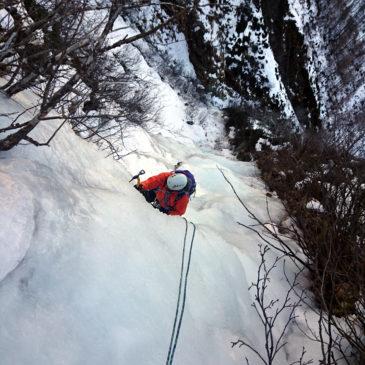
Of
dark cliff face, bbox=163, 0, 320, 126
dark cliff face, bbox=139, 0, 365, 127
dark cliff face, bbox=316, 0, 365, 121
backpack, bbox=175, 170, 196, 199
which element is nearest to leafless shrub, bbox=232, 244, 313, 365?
backpack, bbox=175, 170, 196, 199

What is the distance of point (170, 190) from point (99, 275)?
2267 mm

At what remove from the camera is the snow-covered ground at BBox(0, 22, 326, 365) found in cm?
128

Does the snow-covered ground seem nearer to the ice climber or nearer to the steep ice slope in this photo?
the steep ice slope

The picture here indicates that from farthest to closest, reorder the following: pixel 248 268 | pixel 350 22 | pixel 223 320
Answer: pixel 350 22 → pixel 248 268 → pixel 223 320

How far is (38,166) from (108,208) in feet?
1.38

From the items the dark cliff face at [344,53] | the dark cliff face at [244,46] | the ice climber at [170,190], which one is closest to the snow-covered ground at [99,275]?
the ice climber at [170,190]

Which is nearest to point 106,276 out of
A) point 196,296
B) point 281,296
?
point 196,296

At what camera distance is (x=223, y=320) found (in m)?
2.03

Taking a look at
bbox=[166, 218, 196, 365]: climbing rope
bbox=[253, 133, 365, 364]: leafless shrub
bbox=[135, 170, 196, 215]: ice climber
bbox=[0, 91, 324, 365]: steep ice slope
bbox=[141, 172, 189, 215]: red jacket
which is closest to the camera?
bbox=[0, 91, 324, 365]: steep ice slope

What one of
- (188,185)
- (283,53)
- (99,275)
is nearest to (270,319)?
(99,275)

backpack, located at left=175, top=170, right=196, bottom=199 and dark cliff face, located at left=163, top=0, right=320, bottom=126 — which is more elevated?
dark cliff face, located at left=163, top=0, right=320, bottom=126

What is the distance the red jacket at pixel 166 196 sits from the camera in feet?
12.5

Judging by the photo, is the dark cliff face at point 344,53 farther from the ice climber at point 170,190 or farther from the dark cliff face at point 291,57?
the ice climber at point 170,190

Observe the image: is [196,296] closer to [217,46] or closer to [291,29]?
[217,46]
